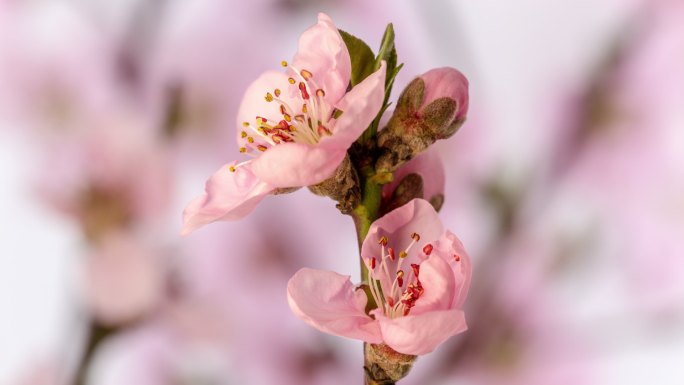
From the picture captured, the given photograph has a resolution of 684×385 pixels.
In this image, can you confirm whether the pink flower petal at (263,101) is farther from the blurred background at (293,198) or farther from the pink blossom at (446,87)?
the blurred background at (293,198)

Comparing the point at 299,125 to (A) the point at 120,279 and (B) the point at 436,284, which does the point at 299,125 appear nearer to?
(B) the point at 436,284

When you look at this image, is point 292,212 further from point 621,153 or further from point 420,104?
point 420,104

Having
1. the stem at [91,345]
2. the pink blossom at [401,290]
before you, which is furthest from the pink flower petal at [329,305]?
the stem at [91,345]

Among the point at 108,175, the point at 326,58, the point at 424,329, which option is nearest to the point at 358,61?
the point at 326,58

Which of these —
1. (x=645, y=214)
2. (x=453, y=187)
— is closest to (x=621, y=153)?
(x=645, y=214)

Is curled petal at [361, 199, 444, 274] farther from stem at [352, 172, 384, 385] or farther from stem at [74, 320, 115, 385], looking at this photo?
stem at [74, 320, 115, 385]

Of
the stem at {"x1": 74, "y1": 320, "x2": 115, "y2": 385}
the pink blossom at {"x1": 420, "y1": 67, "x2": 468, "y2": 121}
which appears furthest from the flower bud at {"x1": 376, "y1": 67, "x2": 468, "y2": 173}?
the stem at {"x1": 74, "y1": 320, "x2": 115, "y2": 385}

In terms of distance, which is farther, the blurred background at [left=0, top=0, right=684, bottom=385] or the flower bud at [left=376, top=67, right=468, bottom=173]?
the blurred background at [left=0, top=0, right=684, bottom=385]
